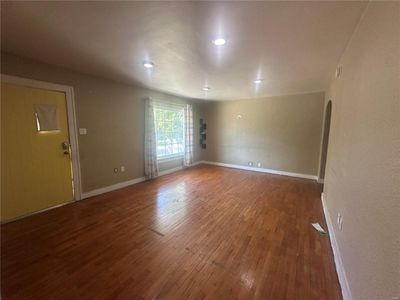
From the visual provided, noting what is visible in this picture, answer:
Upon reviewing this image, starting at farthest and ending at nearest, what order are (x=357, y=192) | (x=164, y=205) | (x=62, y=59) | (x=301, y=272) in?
(x=164, y=205) → (x=62, y=59) → (x=301, y=272) → (x=357, y=192)

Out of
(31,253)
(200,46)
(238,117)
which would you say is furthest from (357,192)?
(238,117)

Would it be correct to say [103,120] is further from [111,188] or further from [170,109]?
[170,109]

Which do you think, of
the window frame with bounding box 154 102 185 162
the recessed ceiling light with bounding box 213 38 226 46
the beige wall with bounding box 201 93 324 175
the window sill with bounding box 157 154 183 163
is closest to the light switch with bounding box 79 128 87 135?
the window frame with bounding box 154 102 185 162

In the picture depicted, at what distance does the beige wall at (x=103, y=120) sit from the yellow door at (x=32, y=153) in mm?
259

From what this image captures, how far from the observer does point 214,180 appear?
463 cm

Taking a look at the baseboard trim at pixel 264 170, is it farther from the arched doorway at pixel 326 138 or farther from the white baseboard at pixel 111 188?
the white baseboard at pixel 111 188

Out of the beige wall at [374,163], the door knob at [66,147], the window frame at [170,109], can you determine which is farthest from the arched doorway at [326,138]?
the door knob at [66,147]

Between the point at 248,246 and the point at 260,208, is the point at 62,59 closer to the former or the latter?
the point at 248,246

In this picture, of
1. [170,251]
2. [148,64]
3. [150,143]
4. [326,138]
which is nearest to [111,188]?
[150,143]

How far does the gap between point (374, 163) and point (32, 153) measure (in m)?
3.98

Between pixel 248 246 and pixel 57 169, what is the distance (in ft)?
10.6

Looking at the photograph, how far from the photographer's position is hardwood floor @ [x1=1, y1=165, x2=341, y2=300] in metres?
1.52

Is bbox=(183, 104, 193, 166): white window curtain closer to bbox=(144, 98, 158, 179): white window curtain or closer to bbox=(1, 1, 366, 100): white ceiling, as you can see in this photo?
bbox=(144, 98, 158, 179): white window curtain

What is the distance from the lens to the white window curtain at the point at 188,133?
5766 millimetres
